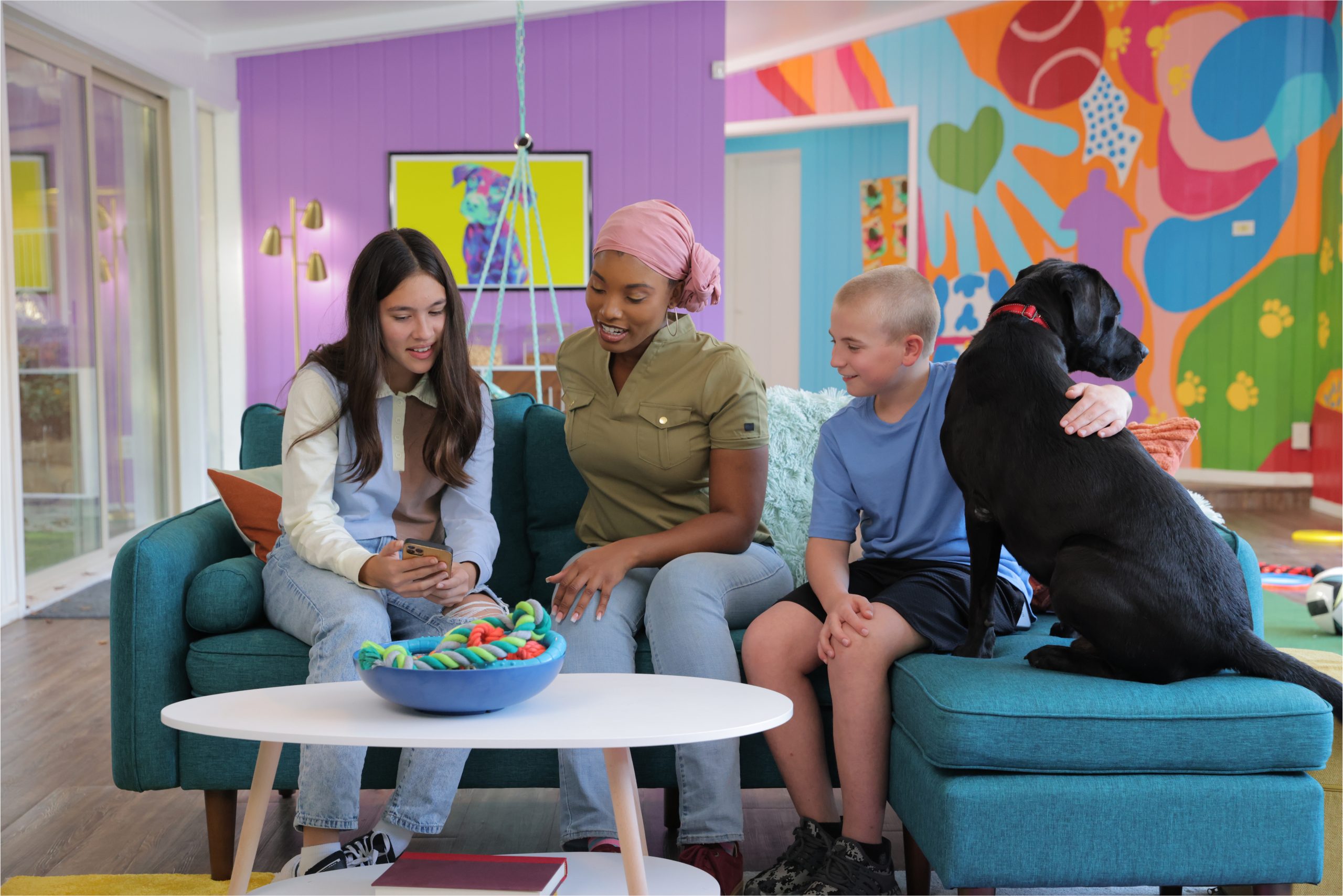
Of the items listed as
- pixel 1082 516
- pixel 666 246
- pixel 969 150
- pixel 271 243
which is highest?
pixel 969 150

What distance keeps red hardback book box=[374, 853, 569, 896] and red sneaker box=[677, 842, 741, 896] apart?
1.09ft

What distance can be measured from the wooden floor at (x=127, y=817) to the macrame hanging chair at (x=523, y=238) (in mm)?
2234

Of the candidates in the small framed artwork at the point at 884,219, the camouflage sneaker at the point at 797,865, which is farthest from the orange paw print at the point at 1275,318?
the camouflage sneaker at the point at 797,865

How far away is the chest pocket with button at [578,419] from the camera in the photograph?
2.04 meters

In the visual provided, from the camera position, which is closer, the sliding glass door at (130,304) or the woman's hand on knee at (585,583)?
the woman's hand on knee at (585,583)

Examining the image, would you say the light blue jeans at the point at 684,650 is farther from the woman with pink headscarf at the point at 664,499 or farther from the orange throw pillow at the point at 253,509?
the orange throw pillow at the point at 253,509

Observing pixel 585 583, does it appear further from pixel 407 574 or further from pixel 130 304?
pixel 130 304

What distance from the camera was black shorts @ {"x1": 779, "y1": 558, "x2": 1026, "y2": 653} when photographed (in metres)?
1.70

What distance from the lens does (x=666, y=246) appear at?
6.39 feet

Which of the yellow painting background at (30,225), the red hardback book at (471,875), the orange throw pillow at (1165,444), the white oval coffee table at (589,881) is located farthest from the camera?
the yellow painting background at (30,225)

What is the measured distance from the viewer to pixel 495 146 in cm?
585

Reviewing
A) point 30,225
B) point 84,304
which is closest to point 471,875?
point 30,225

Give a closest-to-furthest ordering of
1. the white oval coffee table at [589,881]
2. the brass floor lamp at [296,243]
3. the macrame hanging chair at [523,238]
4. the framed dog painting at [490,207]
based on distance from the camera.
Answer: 1. the white oval coffee table at [589,881]
2. the macrame hanging chair at [523,238]
3. the brass floor lamp at [296,243]
4. the framed dog painting at [490,207]

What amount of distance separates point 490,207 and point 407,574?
4.46 meters
